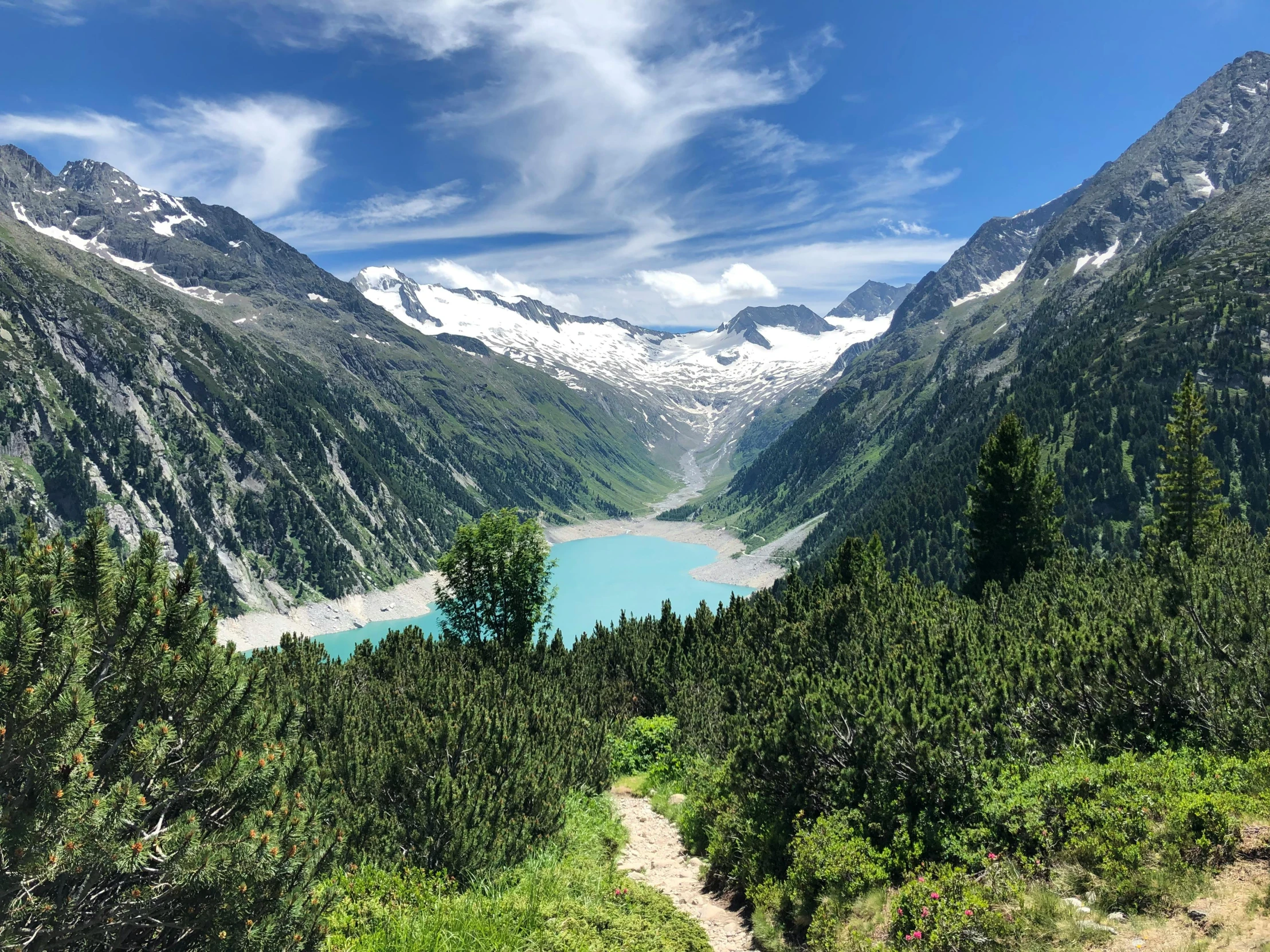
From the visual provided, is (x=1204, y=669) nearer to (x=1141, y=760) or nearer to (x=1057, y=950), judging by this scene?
(x=1141, y=760)

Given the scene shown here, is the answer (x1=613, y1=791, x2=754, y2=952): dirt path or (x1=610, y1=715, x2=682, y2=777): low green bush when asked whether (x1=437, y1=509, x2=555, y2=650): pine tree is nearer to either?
(x1=610, y1=715, x2=682, y2=777): low green bush

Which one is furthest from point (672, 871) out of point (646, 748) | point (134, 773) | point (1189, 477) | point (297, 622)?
point (297, 622)

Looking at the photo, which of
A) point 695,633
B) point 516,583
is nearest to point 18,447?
point 516,583

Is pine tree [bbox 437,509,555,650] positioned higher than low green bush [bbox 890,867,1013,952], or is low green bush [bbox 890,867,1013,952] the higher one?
pine tree [bbox 437,509,555,650]

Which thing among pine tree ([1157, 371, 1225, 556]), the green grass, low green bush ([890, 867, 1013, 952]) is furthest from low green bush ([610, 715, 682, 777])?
pine tree ([1157, 371, 1225, 556])

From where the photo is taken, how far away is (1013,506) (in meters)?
46.5

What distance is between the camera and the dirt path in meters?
13.2

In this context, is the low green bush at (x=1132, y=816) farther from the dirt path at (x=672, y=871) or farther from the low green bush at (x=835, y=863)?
the dirt path at (x=672, y=871)

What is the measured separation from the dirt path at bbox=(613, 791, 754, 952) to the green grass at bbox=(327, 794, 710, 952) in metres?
1.12

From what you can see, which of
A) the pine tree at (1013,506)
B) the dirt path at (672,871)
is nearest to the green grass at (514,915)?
the dirt path at (672,871)

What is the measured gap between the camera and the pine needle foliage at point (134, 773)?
6.39m

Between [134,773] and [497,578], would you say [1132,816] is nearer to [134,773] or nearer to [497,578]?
[134,773]

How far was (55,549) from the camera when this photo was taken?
765cm

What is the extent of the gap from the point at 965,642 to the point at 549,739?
12.9 m
